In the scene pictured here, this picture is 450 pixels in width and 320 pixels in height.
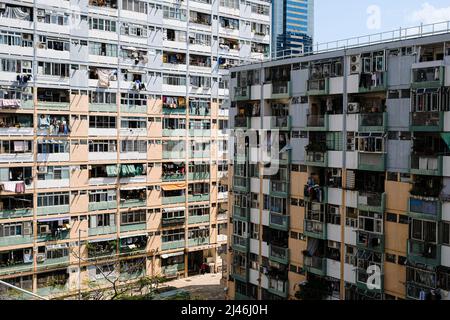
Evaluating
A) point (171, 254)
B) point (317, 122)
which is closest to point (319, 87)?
point (317, 122)

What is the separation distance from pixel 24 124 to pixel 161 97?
27.1ft

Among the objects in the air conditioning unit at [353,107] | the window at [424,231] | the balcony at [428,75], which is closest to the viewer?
the balcony at [428,75]

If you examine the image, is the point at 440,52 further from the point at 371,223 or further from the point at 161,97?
the point at 161,97

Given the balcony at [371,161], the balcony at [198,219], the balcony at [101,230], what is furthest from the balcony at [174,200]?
the balcony at [371,161]

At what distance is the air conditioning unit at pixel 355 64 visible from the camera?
61.8 feet

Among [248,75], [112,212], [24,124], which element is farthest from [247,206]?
[24,124]

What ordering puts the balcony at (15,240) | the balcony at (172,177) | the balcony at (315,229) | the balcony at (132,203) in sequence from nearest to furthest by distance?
the balcony at (315,229)
the balcony at (15,240)
the balcony at (132,203)
the balcony at (172,177)

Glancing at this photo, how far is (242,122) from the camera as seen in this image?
2395 cm

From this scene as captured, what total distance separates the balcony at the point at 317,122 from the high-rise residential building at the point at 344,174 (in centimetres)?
4

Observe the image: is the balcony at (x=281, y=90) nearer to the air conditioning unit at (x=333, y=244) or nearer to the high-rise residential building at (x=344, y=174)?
the high-rise residential building at (x=344, y=174)

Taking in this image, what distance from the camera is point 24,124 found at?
26719 millimetres

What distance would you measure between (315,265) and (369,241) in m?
2.75

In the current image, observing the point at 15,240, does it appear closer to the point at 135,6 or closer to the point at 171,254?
the point at 171,254

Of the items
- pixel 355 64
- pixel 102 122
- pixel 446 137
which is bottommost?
pixel 446 137
